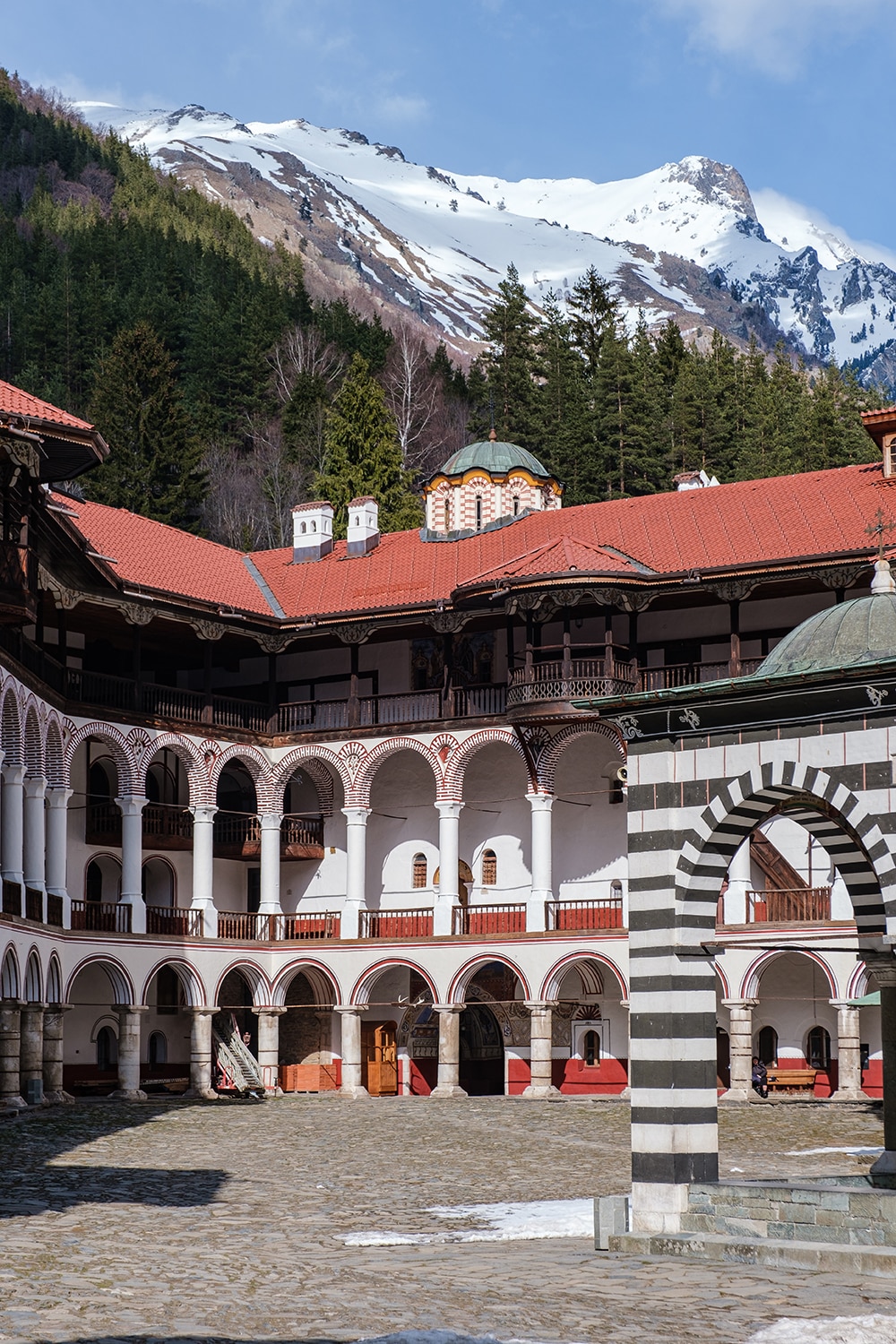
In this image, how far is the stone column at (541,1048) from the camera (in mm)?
36250

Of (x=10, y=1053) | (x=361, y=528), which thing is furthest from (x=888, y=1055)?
(x=361, y=528)

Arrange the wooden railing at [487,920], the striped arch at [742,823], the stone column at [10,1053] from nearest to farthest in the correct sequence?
1. the striped arch at [742,823]
2. the stone column at [10,1053]
3. the wooden railing at [487,920]

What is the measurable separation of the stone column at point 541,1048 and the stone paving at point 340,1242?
23.9ft

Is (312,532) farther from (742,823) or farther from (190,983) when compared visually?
(742,823)

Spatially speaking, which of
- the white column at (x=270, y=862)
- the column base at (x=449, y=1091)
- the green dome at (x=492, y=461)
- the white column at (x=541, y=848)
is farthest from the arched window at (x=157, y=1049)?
the green dome at (x=492, y=461)

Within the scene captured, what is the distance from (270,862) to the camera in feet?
131

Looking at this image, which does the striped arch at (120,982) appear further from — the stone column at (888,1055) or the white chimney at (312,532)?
the stone column at (888,1055)

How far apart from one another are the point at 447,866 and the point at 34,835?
8449 millimetres

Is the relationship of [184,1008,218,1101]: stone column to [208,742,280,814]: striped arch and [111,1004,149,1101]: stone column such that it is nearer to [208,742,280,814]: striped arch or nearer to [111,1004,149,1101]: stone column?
[111,1004,149,1101]: stone column

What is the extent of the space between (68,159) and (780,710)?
9559 cm

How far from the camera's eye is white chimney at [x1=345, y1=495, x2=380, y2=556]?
141 ft

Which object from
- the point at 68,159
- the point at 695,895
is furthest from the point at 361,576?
the point at 68,159

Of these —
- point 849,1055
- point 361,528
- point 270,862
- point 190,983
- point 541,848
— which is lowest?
point 849,1055

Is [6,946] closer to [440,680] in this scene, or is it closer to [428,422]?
[440,680]
